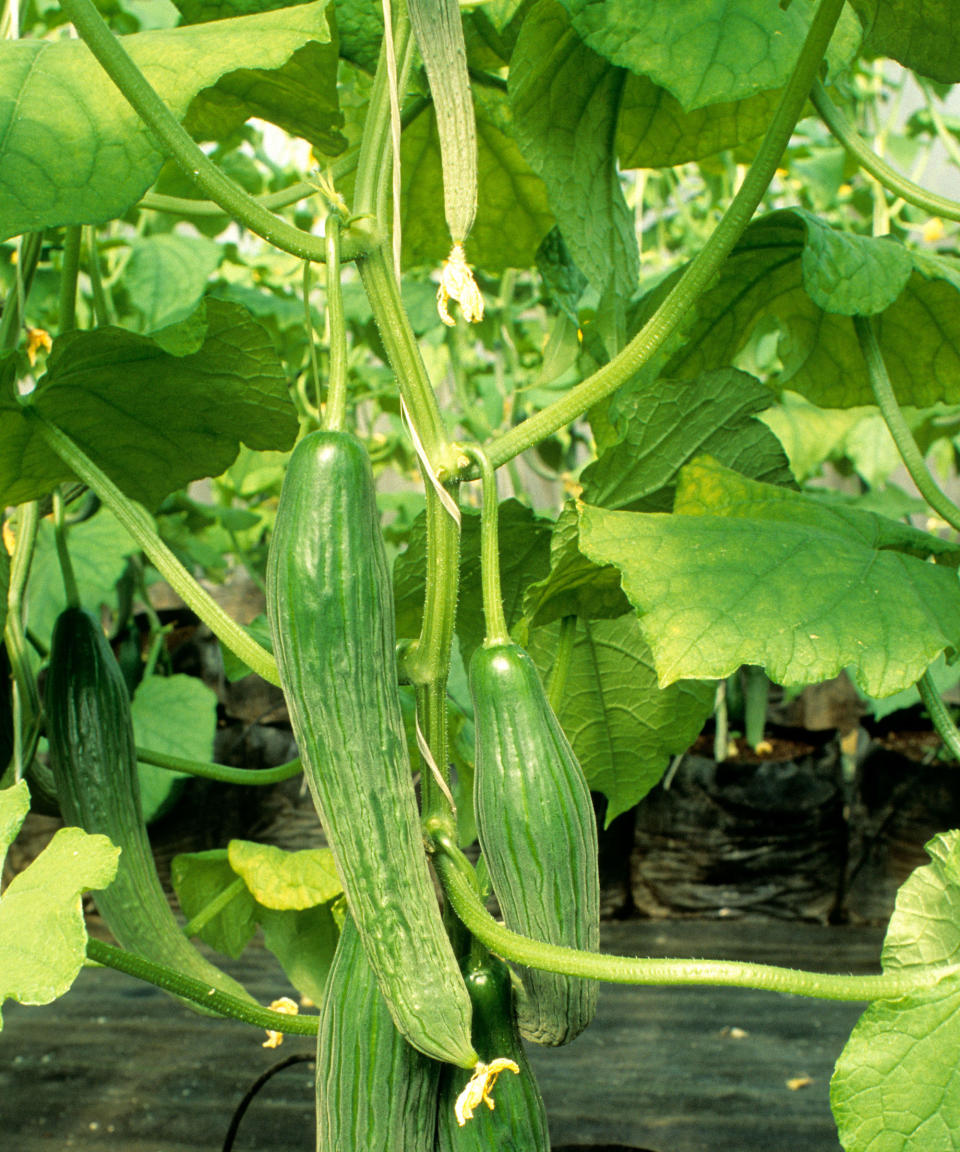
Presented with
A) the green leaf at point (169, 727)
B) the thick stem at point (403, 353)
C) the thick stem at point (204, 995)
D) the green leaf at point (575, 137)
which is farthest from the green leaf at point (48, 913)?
the green leaf at point (169, 727)

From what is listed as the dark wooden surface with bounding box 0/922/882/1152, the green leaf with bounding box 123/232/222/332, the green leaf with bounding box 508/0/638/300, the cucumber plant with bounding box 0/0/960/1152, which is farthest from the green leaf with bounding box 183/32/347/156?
the dark wooden surface with bounding box 0/922/882/1152

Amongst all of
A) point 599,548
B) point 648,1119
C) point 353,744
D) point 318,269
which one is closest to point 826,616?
point 599,548

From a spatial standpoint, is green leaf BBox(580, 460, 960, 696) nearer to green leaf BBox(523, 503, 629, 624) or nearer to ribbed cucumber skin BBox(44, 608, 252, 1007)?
green leaf BBox(523, 503, 629, 624)

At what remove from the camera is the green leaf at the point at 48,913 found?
478 mm

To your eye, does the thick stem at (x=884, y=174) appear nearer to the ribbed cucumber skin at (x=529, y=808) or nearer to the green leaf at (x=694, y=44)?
the green leaf at (x=694, y=44)

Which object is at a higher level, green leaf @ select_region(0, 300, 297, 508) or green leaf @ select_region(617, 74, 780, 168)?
green leaf @ select_region(617, 74, 780, 168)

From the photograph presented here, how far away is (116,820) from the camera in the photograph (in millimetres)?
727

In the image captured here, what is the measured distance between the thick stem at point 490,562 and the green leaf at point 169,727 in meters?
1.15

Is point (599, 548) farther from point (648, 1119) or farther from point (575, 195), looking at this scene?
point (648, 1119)

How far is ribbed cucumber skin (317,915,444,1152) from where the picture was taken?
1.68 feet

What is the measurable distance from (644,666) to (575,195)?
35 cm

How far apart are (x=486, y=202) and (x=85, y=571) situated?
3.23 feet

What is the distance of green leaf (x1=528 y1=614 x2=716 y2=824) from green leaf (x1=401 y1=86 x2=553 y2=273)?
13.8 inches

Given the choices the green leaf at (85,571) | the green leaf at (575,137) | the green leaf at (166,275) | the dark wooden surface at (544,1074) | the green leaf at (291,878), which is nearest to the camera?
the green leaf at (575,137)
